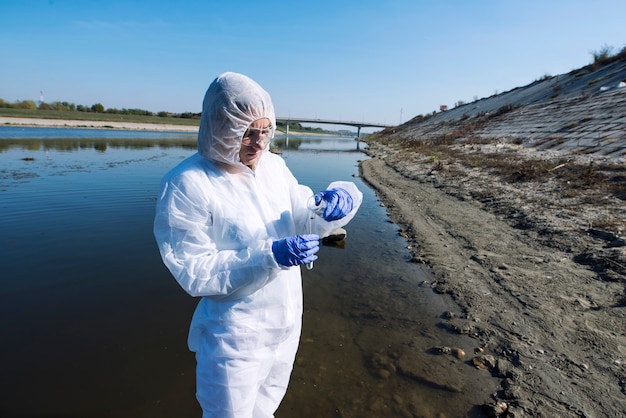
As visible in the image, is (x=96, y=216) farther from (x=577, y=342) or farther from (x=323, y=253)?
(x=577, y=342)

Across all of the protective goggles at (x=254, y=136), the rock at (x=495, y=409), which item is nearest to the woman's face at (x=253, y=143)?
the protective goggles at (x=254, y=136)

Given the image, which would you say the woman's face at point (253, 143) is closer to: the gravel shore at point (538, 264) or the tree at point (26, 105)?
the gravel shore at point (538, 264)

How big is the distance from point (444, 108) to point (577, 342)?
44858 mm

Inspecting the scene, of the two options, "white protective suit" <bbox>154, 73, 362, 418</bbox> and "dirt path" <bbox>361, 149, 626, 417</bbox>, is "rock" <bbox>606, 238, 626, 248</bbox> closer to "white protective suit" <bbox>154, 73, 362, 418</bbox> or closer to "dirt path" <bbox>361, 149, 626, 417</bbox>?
"dirt path" <bbox>361, 149, 626, 417</bbox>

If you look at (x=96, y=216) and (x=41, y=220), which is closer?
(x=41, y=220)

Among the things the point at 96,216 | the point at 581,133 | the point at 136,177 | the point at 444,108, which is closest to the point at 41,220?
the point at 96,216

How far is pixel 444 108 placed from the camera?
4269cm

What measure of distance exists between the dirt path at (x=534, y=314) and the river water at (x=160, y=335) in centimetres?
26

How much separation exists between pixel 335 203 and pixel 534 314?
9.77ft

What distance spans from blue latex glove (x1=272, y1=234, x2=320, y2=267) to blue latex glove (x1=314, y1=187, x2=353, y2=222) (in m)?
0.36

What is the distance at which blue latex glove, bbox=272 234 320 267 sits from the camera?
1.52m

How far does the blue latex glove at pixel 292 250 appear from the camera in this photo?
1524 mm

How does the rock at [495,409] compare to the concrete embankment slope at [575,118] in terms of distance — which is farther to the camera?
the concrete embankment slope at [575,118]

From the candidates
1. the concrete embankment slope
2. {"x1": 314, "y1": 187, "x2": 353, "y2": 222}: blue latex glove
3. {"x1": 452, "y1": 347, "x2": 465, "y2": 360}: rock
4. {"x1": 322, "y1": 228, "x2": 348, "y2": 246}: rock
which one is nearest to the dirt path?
{"x1": 452, "y1": 347, "x2": 465, "y2": 360}: rock
